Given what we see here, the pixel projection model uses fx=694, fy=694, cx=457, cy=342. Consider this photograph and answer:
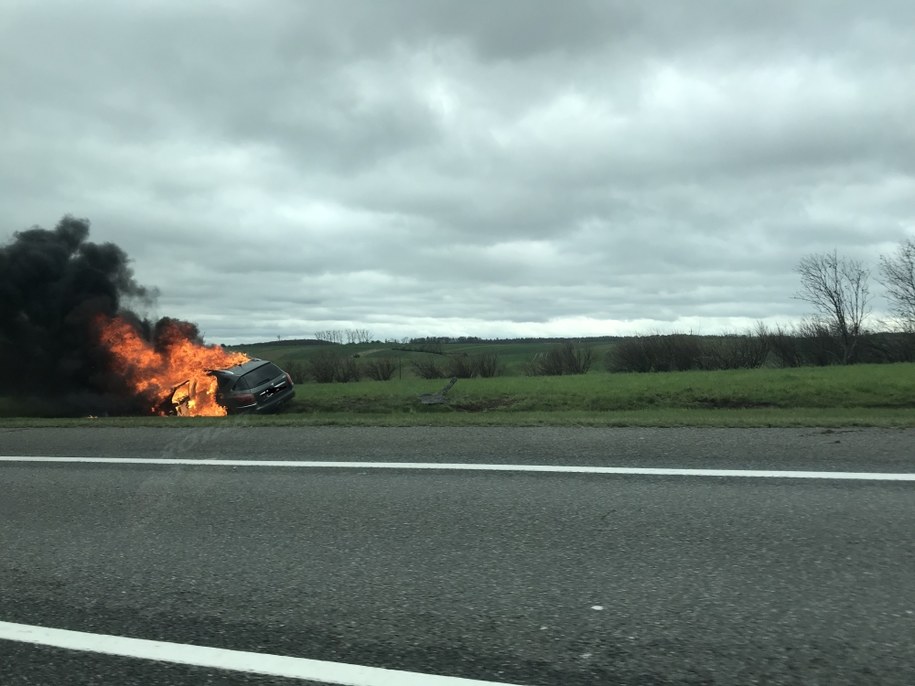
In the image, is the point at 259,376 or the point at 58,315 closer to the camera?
the point at 259,376

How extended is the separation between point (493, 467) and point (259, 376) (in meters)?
13.3

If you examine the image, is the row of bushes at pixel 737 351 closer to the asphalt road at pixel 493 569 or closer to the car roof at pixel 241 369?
the car roof at pixel 241 369

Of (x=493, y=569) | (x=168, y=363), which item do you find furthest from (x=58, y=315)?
(x=493, y=569)

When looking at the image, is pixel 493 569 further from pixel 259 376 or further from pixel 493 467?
pixel 259 376

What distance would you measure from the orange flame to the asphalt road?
1279 cm

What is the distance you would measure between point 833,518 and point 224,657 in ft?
14.4

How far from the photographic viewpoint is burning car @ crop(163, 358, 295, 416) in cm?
1889

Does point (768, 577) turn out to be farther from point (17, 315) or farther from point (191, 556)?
point (17, 315)

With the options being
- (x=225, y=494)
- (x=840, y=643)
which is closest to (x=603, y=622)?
(x=840, y=643)

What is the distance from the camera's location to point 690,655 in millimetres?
3311

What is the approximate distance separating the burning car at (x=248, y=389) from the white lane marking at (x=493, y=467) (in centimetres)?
899

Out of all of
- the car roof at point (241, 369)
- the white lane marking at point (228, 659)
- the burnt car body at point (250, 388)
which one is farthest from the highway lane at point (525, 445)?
the car roof at point (241, 369)

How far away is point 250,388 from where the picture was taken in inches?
749

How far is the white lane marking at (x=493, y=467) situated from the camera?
21.7 feet
